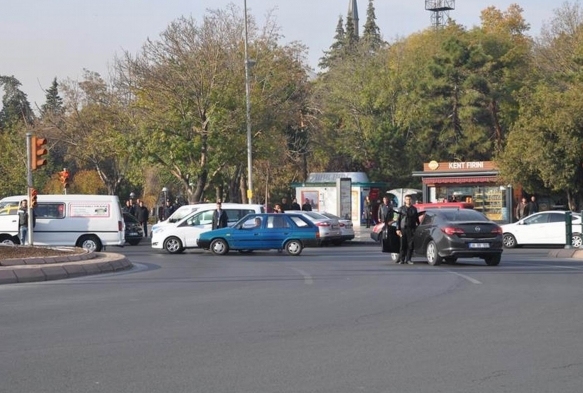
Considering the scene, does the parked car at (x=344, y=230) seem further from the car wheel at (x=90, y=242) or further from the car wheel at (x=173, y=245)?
the car wheel at (x=90, y=242)

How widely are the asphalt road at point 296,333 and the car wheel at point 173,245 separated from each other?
11469 mm

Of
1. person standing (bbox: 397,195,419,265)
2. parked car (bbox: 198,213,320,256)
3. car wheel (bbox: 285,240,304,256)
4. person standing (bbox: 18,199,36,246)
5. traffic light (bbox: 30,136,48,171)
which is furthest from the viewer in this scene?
car wheel (bbox: 285,240,304,256)

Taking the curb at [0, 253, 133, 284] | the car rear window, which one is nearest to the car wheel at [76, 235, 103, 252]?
the car rear window

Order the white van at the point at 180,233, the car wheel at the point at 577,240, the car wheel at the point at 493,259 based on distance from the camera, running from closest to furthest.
A: 1. the car wheel at the point at 493,259
2. the car wheel at the point at 577,240
3. the white van at the point at 180,233

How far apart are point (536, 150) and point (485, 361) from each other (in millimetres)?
39427

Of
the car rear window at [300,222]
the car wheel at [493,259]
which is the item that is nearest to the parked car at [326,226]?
the car rear window at [300,222]

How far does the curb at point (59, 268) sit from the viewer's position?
1998 cm

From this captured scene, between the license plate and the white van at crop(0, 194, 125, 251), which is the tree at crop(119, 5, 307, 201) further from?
the license plate

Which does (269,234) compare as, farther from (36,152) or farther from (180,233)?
(36,152)

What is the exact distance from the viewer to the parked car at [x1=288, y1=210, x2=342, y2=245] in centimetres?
3672

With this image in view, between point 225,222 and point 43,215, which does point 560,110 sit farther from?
point 43,215

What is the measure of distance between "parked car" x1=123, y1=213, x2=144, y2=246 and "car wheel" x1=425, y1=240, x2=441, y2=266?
17.7m

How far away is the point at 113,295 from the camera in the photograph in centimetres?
1691

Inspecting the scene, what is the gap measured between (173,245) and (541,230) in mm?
12622
